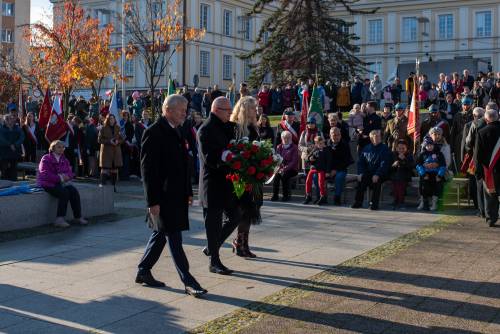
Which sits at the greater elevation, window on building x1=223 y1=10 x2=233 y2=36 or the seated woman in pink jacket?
window on building x1=223 y1=10 x2=233 y2=36

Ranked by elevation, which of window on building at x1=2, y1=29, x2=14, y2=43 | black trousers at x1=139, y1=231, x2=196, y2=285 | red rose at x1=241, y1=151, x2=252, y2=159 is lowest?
black trousers at x1=139, y1=231, x2=196, y2=285

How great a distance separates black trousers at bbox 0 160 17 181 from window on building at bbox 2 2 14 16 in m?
62.7

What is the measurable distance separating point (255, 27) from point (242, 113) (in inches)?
2282

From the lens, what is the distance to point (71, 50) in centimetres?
3522

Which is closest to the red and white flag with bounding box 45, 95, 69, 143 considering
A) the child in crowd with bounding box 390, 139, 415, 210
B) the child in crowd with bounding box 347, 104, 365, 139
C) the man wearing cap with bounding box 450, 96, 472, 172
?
the child in crowd with bounding box 347, 104, 365, 139

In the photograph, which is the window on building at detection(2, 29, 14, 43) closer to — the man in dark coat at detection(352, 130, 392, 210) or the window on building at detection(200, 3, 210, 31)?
the window on building at detection(200, 3, 210, 31)

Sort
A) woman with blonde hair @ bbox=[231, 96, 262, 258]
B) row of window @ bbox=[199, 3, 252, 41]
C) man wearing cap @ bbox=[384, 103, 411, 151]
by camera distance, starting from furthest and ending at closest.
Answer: row of window @ bbox=[199, 3, 252, 41] < man wearing cap @ bbox=[384, 103, 411, 151] < woman with blonde hair @ bbox=[231, 96, 262, 258]

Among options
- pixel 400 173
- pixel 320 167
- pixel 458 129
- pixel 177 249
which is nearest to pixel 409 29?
pixel 458 129

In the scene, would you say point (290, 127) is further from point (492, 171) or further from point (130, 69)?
point (130, 69)

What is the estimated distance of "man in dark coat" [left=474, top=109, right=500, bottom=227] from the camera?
38.0ft

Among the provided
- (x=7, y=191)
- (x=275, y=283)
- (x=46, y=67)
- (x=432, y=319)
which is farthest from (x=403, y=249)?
(x=46, y=67)

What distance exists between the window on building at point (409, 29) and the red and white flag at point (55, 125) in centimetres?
5323

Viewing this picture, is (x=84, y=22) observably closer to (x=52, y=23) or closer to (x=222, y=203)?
(x=52, y=23)

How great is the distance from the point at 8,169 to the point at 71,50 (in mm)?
17784
